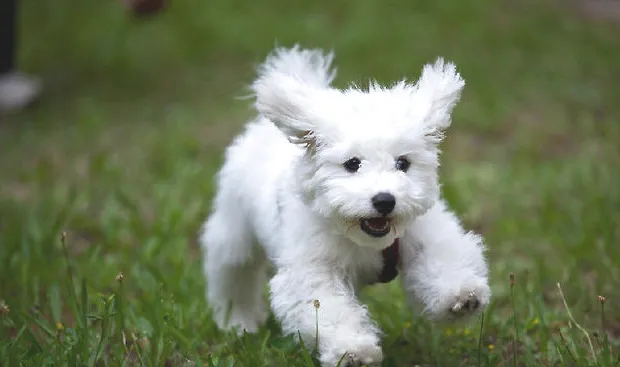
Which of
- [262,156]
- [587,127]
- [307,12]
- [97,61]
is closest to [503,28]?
[307,12]

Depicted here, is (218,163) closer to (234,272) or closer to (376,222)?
(234,272)

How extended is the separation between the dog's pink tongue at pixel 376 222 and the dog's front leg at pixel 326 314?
0.28 meters

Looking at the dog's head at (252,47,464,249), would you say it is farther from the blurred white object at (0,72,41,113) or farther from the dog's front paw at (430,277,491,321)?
the blurred white object at (0,72,41,113)

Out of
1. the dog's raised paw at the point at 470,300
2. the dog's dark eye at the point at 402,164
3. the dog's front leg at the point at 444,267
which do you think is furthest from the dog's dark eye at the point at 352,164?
the dog's raised paw at the point at 470,300

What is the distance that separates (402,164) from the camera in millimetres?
2740

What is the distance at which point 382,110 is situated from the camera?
277 cm

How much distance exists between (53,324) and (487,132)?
4431 mm

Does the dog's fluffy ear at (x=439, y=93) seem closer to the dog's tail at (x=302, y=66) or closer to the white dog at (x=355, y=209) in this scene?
the white dog at (x=355, y=209)

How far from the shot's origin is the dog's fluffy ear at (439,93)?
285cm

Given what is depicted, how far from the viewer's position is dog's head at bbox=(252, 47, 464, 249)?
2.65 meters

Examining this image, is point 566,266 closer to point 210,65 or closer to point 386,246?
point 386,246

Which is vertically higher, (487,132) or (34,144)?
(487,132)

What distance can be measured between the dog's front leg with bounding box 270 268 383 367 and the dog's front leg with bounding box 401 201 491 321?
0.22 meters

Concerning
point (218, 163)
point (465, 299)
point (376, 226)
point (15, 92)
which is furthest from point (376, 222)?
point (15, 92)
